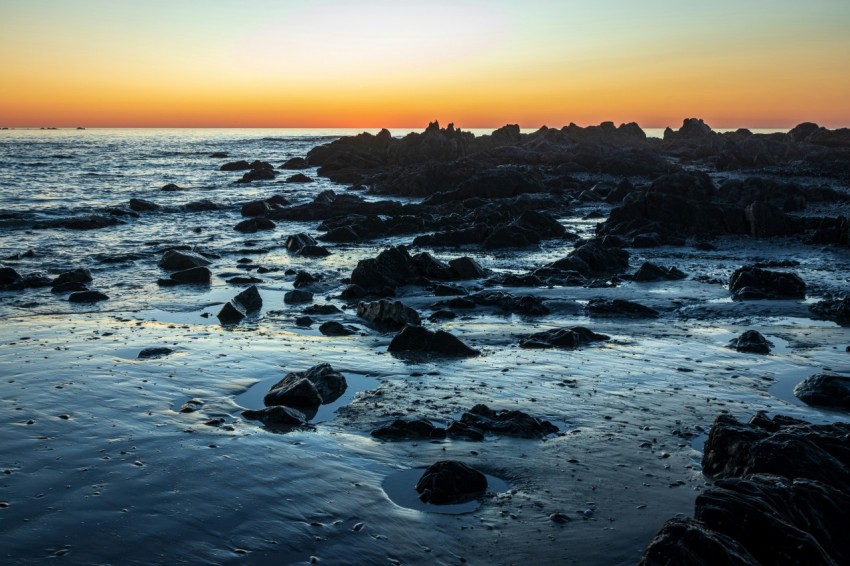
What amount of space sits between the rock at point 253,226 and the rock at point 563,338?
19208mm

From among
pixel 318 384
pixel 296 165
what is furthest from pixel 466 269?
pixel 296 165

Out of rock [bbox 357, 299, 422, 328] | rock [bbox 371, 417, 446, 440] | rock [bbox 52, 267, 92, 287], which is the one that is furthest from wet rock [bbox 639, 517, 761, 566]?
rock [bbox 52, 267, 92, 287]

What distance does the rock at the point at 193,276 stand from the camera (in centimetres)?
1725

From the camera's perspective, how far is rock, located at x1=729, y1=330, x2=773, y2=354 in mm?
10945

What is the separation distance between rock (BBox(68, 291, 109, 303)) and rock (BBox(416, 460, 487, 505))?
1119 cm

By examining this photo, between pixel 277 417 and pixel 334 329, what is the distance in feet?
14.6

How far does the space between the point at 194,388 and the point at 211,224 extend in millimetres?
22716

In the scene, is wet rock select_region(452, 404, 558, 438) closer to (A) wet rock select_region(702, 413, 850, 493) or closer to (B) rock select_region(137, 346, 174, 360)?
(A) wet rock select_region(702, 413, 850, 493)

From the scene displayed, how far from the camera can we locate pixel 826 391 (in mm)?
8594

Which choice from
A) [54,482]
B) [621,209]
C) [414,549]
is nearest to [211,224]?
[621,209]

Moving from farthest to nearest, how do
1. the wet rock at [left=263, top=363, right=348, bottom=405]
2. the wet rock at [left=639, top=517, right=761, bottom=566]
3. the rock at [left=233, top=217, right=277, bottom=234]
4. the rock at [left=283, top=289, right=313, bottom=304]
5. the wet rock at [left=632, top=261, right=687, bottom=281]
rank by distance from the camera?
the rock at [left=233, top=217, right=277, bottom=234]
the wet rock at [left=632, top=261, right=687, bottom=281]
the rock at [left=283, top=289, right=313, bottom=304]
the wet rock at [left=263, top=363, right=348, bottom=405]
the wet rock at [left=639, top=517, right=761, bottom=566]

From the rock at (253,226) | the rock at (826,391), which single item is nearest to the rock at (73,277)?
the rock at (253,226)

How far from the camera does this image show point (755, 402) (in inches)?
338

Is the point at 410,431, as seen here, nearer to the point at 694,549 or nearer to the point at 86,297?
the point at 694,549
